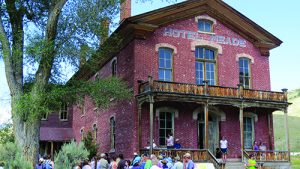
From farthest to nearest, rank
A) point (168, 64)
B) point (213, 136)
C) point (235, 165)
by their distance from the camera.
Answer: point (213, 136) → point (168, 64) → point (235, 165)

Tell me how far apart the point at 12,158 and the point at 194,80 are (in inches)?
521

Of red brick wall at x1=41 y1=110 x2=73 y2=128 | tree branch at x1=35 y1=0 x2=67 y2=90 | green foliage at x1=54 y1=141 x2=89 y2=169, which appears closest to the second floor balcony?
tree branch at x1=35 y1=0 x2=67 y2=90

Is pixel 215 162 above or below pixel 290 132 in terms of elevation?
below

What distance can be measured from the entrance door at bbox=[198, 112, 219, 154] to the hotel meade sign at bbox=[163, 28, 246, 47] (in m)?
4.49

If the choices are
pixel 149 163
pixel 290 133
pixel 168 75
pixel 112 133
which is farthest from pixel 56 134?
pixel 290 133

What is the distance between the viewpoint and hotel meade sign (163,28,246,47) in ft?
81.1

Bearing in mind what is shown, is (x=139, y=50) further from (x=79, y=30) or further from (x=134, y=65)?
(x=79, y=30)

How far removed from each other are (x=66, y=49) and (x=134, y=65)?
6.14 metres

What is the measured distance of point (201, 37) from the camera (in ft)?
83.8

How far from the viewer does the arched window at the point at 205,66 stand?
83.0 feet

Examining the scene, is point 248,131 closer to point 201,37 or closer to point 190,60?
point 190,60

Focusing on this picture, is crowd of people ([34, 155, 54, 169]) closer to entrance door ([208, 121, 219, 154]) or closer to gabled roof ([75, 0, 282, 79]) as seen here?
gabled roof ([75, 0, 282, 79])

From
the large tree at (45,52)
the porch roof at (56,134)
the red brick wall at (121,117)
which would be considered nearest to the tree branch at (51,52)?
the large tree at (45,52)

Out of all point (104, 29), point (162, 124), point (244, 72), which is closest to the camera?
point (104, 29)
